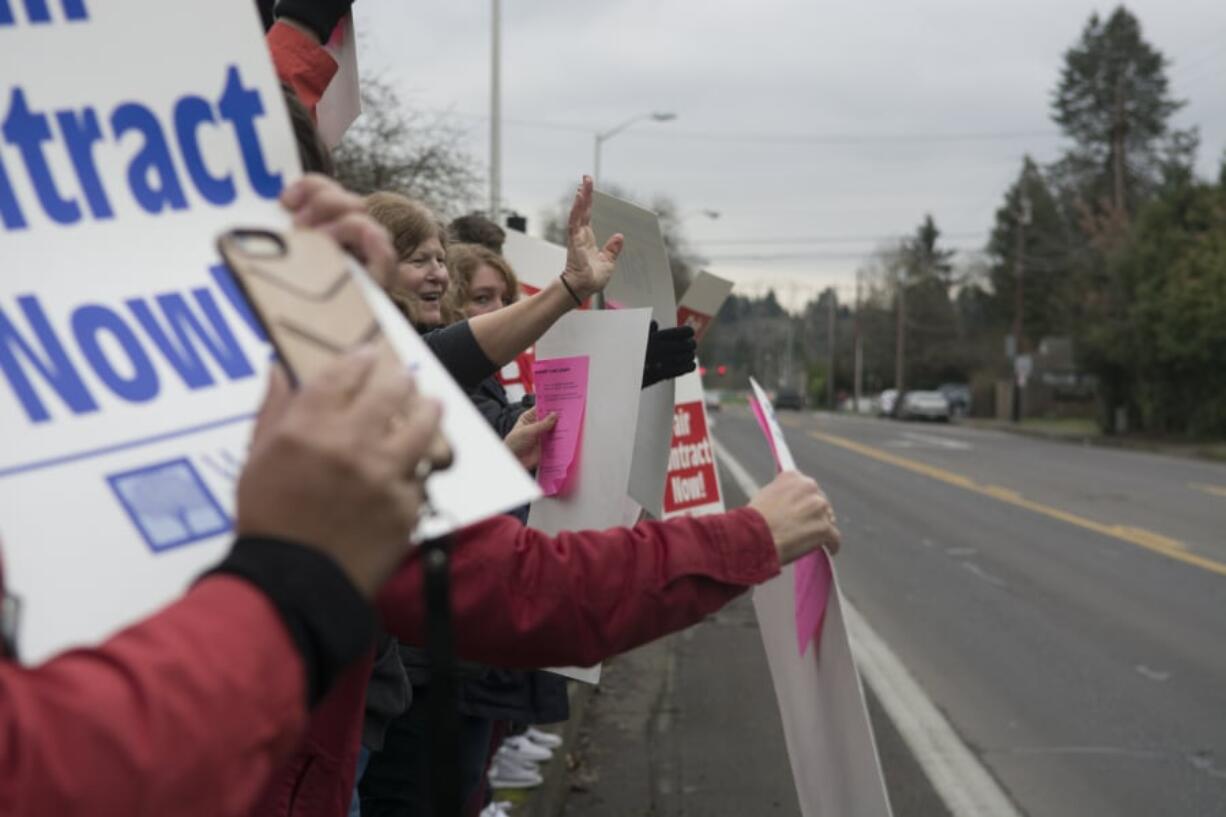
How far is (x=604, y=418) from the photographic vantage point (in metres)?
2.67

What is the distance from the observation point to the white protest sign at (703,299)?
5027 millimetres

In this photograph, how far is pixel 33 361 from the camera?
1205 mm

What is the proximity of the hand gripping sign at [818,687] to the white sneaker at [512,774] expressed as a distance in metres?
2.68

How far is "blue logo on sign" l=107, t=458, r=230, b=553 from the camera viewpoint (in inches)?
46.1

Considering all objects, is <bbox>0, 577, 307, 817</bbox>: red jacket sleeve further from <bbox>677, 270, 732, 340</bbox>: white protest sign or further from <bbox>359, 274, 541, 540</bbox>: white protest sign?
<bbox>677, 270, 732, 340</bbox>: white protest sign

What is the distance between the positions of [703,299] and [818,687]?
9.94ft

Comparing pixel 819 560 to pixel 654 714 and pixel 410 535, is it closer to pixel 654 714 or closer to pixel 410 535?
pixel 410 535

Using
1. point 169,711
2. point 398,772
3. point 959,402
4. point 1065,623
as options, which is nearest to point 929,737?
point 1065,623

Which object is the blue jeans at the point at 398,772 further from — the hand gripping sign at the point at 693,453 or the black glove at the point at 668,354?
the hand gripping sign at the point at 693,453

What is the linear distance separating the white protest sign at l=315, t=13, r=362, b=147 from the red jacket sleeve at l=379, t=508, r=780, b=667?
1.26 meters

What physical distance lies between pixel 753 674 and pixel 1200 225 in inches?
1348

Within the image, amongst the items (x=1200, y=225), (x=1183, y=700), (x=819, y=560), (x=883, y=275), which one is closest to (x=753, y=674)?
(x=1183, y=700)

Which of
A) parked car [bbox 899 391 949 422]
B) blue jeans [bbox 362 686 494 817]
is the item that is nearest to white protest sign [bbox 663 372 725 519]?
blue jeans [bbox 362 686 494 817]

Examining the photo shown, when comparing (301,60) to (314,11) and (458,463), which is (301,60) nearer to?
(314,11)
